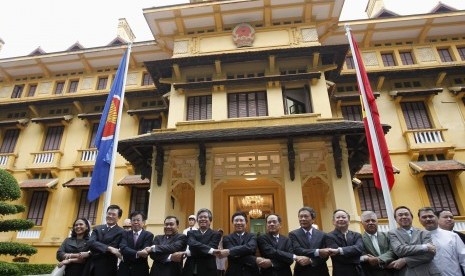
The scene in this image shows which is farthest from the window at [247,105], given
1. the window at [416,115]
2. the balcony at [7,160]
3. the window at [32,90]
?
the window at [32,90]

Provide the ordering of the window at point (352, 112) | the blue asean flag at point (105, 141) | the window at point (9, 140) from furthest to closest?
the window at point (9, 140)
the window at point (352, 112)
the blue asean flag at point (105, 141)

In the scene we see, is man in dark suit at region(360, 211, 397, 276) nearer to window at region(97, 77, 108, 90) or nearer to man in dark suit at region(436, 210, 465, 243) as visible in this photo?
man in dark suit at region(436, 210, 465, 243)

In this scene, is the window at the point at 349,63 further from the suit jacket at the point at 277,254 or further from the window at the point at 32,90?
the window at the point at 32,90

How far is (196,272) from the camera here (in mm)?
5605

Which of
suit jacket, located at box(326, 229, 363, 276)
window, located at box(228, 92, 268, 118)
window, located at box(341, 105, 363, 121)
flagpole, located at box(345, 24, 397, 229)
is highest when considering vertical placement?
window, located at box(341, 105, 363, 121)

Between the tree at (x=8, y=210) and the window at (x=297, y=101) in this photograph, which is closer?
the tree at (x=8, y=210)

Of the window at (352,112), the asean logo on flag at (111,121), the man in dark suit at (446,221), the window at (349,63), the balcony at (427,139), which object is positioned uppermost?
the window at (349,63)

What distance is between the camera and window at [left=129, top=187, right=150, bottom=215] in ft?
54.2

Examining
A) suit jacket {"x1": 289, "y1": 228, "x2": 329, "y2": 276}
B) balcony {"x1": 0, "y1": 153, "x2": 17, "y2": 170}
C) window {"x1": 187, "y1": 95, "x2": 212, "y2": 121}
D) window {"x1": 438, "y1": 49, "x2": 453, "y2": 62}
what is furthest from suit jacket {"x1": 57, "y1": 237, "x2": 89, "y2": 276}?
window {"x1": 438, "y1": 49, "x2": 453, "y2": 62}

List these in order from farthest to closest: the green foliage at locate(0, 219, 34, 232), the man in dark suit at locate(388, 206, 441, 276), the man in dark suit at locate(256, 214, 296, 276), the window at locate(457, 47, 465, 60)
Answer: the window at locate(457, 47, 465, 60) → the green foliage at locate(0, 219, 34, 232) → the man in dark suit at locate(256, 214, 296, 276) → the man in dark suit at locate(388, 206, 441, 276)

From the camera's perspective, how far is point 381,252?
522cm

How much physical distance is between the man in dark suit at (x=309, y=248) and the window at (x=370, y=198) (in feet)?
36.0

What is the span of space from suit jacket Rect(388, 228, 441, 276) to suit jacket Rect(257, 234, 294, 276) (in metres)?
1.72

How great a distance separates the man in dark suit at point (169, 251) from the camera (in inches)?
215
